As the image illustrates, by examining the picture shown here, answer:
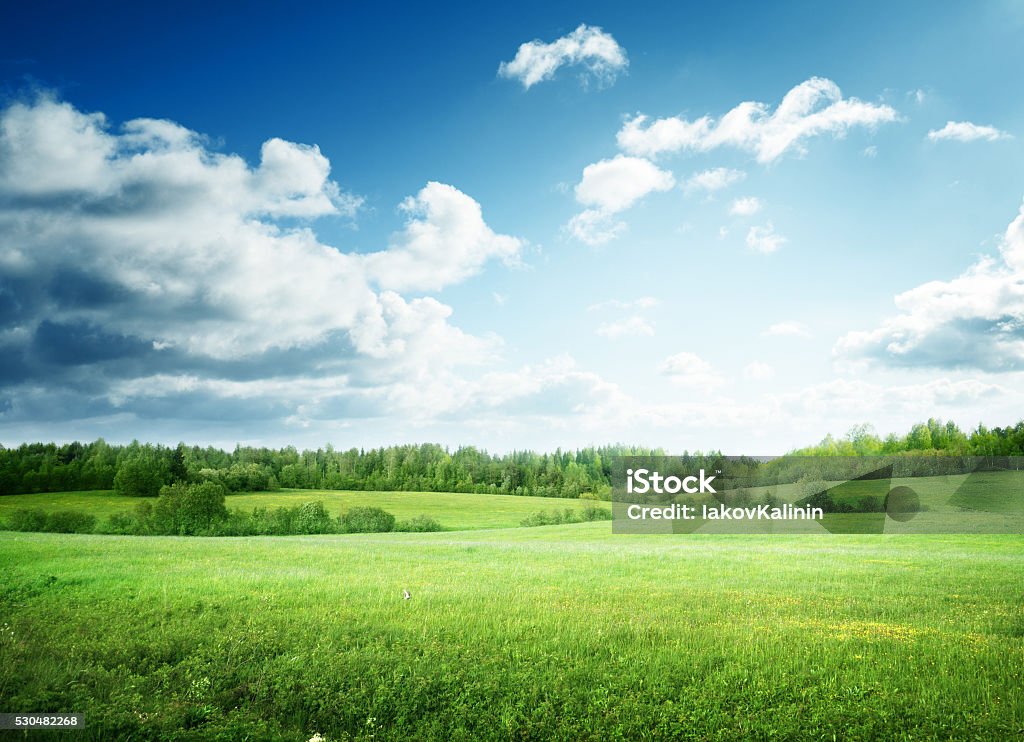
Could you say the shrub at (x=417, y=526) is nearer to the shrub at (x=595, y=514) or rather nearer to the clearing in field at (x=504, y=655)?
the shrub at (x=595, y=514)

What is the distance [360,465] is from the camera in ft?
439

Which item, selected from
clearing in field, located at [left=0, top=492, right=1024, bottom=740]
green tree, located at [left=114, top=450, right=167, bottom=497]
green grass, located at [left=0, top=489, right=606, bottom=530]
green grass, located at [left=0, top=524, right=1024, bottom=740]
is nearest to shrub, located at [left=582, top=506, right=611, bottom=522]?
green grass, located at [left=0, top=489, right=606, bottom=530]

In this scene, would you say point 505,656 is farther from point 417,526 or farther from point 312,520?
point 417,526

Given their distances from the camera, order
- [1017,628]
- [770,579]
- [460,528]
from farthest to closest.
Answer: [460,528], [770,579], [1017,628]

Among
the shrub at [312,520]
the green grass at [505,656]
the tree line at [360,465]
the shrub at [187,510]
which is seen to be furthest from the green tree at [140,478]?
the green grass at [505,656]

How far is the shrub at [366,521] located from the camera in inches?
2293

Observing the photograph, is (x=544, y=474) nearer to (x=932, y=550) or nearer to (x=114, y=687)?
(x=932, y=550)

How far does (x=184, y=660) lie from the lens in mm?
11109

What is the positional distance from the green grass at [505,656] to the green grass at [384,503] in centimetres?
4937

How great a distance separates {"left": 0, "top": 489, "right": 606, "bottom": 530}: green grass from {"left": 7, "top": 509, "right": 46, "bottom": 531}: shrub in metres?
1.58

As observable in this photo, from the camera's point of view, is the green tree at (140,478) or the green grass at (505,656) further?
the green tree at (140,478)

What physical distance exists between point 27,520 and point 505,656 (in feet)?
186

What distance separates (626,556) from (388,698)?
20.5m

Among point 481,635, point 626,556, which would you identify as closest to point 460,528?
point 626,556
